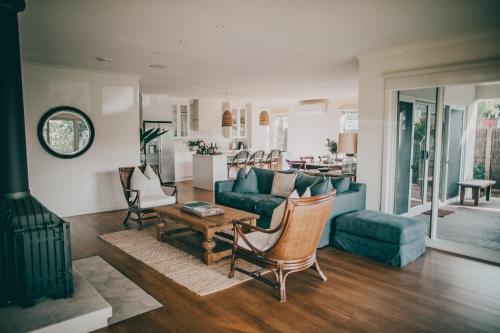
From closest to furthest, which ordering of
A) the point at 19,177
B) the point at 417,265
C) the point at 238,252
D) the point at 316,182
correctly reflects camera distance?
the point at 19,177, the point at 238,252, the point at 417,265, the point at 316,182

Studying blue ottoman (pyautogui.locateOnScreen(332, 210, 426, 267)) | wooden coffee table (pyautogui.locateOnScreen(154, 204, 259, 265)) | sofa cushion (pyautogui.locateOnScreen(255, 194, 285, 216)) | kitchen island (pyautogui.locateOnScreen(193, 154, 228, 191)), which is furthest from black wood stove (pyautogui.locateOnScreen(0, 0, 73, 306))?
kitchen island (pyautogui.locateOnScreen(193, 154, 228, 191))

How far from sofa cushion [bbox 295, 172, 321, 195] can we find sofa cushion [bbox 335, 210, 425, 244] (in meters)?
0.78

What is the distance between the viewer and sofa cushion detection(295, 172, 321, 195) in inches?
196

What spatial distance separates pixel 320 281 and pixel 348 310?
59 cm

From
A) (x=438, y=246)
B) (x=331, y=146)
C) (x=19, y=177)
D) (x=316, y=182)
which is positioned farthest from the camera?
(x=331, y=146)

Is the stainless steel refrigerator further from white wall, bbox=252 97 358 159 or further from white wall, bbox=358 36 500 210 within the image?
white wall, bbox=358 36 500 210

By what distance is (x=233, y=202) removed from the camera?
5422mm

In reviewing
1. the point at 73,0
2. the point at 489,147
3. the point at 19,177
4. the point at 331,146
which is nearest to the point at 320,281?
the point at 19,177

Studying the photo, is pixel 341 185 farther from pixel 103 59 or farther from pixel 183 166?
pixel 183 166

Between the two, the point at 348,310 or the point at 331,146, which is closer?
the point at 348,310

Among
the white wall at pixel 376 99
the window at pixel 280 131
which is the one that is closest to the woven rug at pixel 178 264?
the white wall at pixel 376 99

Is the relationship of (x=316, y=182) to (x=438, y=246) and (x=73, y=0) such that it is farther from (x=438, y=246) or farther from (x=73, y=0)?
(x=73, y=0)

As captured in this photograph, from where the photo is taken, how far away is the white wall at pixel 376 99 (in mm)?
4410

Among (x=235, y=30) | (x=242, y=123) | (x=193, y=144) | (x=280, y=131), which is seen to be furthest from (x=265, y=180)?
(x=280, y=131)
